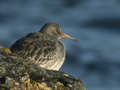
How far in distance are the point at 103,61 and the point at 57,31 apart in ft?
32.5

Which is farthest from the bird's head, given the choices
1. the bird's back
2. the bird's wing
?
the bird's wing

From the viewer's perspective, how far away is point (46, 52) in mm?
9836

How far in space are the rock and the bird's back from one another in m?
3.48

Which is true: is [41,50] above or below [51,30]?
below

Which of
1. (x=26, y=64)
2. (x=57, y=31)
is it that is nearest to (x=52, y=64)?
(x=57, y=31)

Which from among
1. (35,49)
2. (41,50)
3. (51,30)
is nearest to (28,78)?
(35,49)

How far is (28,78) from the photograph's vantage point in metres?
5.11

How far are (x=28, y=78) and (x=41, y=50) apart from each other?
4601mm

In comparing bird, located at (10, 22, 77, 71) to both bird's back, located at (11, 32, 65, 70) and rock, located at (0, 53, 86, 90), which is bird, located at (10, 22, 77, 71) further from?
rock, located at (0, 53, 86, 90)

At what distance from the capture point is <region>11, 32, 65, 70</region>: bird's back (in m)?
9.38

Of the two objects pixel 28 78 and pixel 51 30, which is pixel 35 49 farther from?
pixel 28 78

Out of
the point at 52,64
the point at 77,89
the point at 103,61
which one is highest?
the point at 77,89

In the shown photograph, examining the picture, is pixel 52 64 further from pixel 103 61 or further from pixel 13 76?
pixel 103 61

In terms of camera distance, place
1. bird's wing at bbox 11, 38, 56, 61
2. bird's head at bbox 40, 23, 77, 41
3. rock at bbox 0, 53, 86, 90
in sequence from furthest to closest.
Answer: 1. bird's head at bbox 40, 23, 77, 41
2. bird's wing at bbox 11, 38, 56, 61
3. rock at bbox 0, 53, 86, 90
